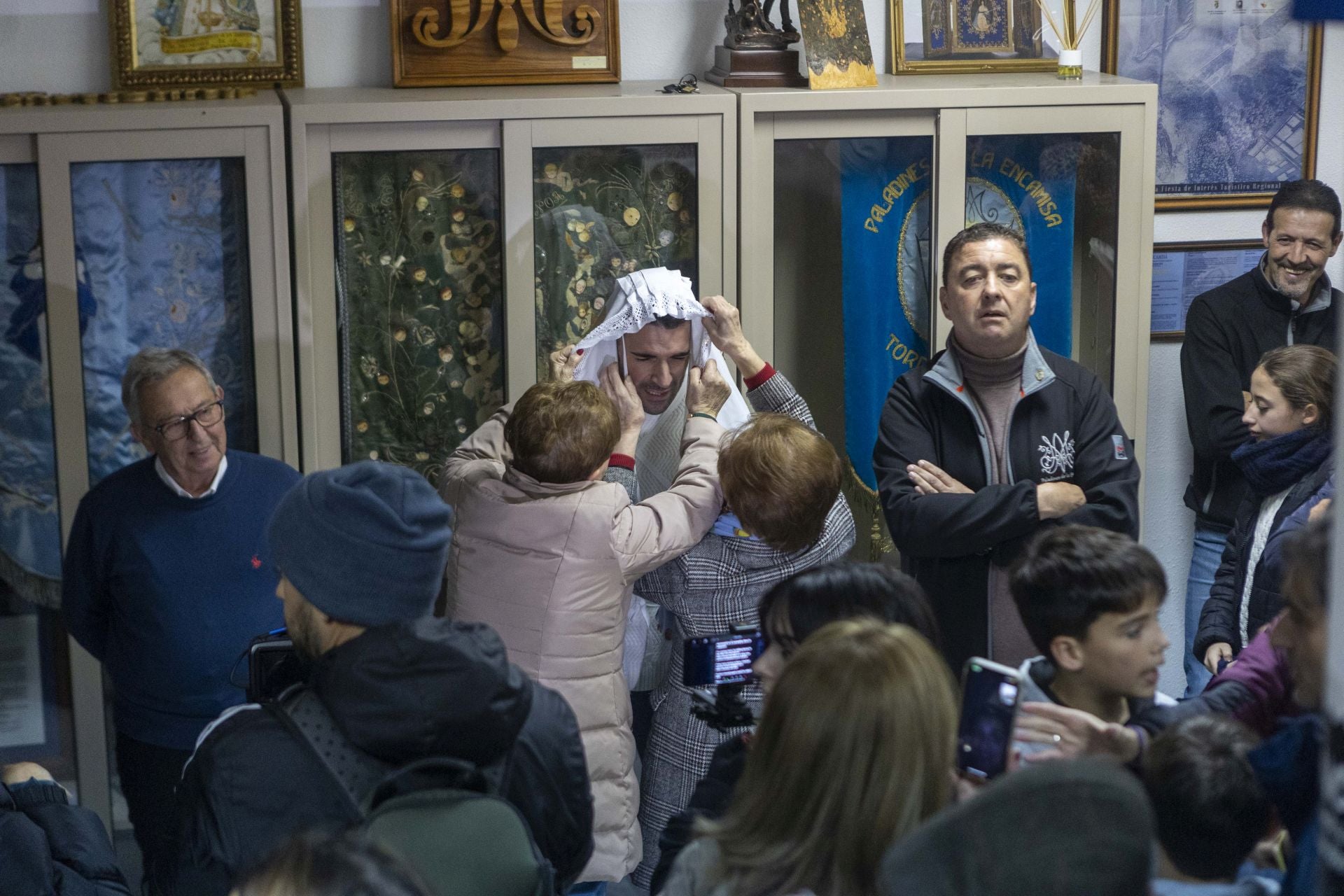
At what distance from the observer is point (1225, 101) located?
412cm

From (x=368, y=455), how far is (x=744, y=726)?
1.66m

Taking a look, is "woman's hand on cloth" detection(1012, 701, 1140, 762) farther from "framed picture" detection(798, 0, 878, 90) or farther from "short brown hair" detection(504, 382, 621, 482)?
"framed picture" detection(798, 0, 878, 90)

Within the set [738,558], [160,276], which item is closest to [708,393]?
[738,558]

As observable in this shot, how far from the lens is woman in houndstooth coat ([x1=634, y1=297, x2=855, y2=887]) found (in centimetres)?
252

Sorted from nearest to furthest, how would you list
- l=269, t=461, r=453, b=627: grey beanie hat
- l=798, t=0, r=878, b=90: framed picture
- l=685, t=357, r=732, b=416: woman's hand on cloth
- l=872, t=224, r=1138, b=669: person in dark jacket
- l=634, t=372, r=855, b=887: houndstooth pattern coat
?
l=269, t=461, r=453, b=627: grey beanie hat, l=634, t=372, r=855, b=887: houndstooth pattern coat, l=872, t=224, r=1138, b=669: person in dark jacket, l=685, t=357, r=732, b=416: woman's hand on cloth, l=798, t=0, r=878, b=90: framed picture

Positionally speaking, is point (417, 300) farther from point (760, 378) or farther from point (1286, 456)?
point (1286, 456)

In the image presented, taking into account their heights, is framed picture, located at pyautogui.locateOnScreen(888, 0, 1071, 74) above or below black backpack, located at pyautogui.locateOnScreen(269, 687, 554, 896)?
above

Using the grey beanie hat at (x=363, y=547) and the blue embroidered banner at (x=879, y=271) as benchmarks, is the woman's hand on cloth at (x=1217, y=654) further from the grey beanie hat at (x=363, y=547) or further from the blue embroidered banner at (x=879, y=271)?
the grey beanie hat at (x=363, y=547)

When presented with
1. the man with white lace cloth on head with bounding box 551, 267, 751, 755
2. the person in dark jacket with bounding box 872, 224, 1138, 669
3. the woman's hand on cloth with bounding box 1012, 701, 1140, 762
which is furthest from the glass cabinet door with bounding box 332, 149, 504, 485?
the woman's hand on cloth with bounding box 1012, 701, 1140, 762

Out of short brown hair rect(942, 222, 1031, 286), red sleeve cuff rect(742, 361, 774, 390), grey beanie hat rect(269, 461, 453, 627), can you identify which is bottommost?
grey beanie hat rect(269, 461, 453, 627)

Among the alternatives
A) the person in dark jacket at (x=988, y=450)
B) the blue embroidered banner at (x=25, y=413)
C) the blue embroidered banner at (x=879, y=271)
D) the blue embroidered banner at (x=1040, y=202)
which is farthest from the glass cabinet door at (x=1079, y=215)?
the blue embroidered banner at (x=25, y=413)

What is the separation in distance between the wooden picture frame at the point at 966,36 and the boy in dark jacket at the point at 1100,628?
6.99 ft

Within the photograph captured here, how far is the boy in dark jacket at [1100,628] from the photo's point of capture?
2023mm

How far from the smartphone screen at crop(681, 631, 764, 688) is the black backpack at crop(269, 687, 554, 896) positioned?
54 centimetres
